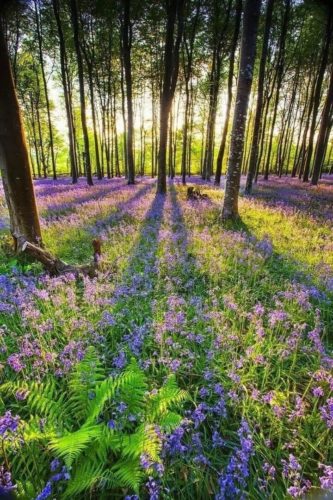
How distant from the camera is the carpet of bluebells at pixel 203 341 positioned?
2055 millimetres

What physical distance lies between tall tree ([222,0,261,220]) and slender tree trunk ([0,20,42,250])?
5894mm

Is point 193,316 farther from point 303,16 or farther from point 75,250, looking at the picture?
point 303,16

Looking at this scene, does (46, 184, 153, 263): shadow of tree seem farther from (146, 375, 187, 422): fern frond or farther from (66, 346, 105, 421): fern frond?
(146, 375, 187, 422): fern frond

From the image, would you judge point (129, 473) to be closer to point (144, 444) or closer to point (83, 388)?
point (144, 444)

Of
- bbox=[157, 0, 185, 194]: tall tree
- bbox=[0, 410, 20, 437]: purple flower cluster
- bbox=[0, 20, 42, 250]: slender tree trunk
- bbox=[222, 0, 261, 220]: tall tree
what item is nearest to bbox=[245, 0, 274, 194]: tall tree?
bbox=[157, 0, 185, 194]: tall tree

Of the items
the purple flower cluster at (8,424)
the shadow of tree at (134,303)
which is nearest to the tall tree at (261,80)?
the shadow of tree at (134,303)

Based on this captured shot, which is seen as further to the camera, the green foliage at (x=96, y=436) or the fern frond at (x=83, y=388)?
the fern frond at (x=83, y=388)

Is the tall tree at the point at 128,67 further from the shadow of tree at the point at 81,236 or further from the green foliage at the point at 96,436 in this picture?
the green foliage at the point at 96,436

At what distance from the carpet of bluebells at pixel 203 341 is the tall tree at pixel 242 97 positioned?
131 centimetres

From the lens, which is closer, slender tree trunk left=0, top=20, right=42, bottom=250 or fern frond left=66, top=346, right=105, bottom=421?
fern frond left=66, top=346, right=105, bottom=421

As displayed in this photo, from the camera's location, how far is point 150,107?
37.5 m

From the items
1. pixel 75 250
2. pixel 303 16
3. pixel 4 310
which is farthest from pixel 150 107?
pixel 4 310

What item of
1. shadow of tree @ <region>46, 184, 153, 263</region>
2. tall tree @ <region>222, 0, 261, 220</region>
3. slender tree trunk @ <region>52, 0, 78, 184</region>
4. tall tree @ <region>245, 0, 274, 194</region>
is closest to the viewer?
shadow of tree @ <region>46, 184, 153, 263</region>

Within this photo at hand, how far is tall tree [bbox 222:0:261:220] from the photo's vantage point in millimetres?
8055
